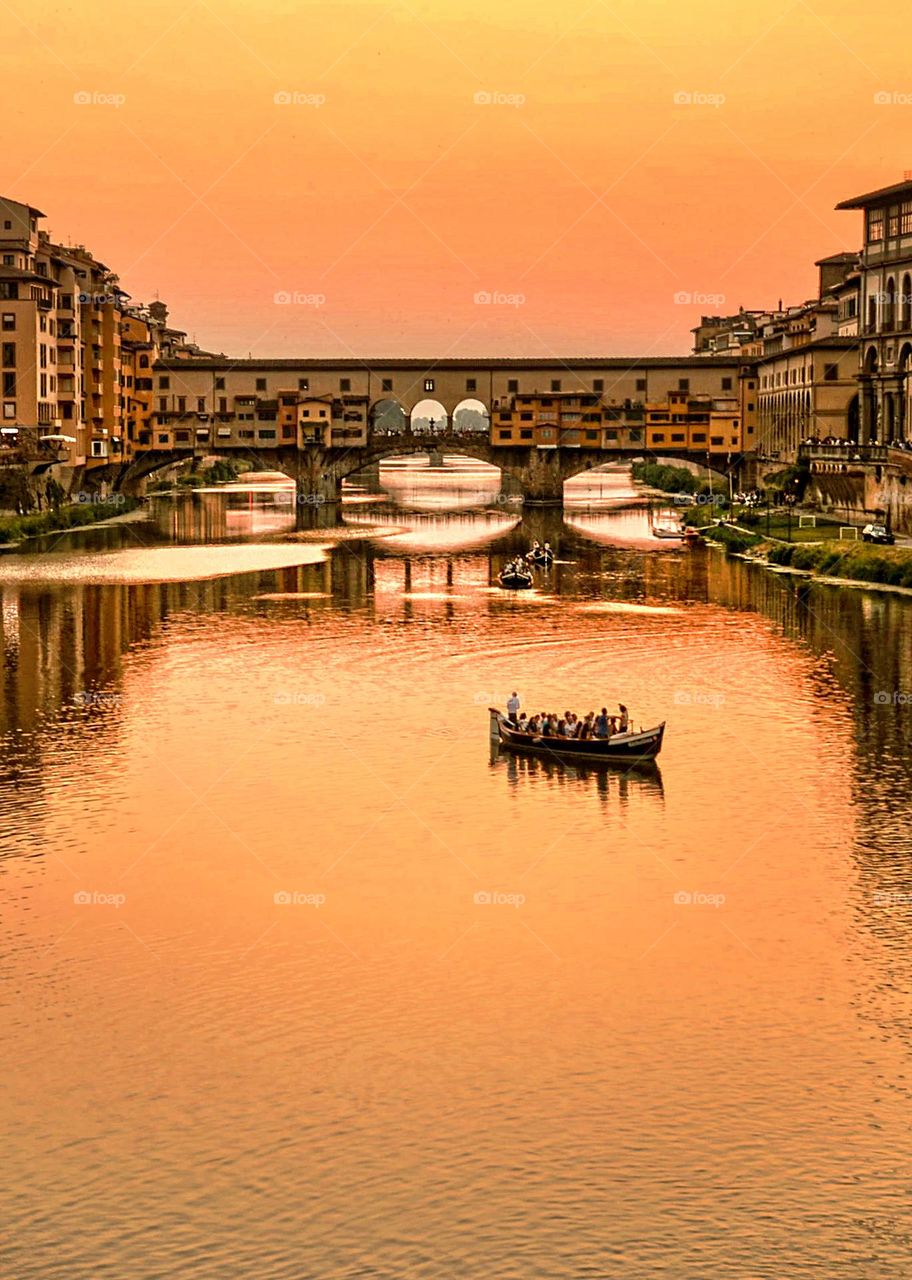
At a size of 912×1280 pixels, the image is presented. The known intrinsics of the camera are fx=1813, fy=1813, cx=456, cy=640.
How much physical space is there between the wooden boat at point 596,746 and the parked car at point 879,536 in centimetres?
5008

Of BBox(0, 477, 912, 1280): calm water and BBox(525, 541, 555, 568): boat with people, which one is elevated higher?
BBox(525, 541, 555, 568): boat with people

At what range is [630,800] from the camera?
4397 cm

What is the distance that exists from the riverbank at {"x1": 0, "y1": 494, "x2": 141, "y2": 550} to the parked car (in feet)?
161

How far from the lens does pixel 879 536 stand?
96.1 metres

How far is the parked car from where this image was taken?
3755 inches

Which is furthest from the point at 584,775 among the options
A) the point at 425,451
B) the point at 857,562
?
the point at 425,451

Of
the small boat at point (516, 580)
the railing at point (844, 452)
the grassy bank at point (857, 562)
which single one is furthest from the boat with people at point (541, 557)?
the railing at point (844, 452)

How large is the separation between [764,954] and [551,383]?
13040cm

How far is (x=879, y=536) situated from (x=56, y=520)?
53702 mm

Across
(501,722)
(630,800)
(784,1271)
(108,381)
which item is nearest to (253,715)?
(501,722)

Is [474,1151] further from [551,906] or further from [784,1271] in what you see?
[551,906]

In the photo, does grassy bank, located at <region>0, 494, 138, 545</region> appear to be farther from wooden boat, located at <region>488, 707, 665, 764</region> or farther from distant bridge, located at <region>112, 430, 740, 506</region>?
wooden boat, located at <region>488, 707, 665, 764</region>

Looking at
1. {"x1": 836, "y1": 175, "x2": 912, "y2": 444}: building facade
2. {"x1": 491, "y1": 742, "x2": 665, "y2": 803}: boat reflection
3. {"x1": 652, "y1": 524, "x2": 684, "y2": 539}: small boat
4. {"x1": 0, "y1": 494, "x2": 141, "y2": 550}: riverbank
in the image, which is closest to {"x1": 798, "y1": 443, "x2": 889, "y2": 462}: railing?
{"x1": 836, "y1": 175, "x2": 912, "y2": 444}: building facade

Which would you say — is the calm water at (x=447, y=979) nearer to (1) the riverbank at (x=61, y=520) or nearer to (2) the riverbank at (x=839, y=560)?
(2) the riverbank at (x=839, y=560)
